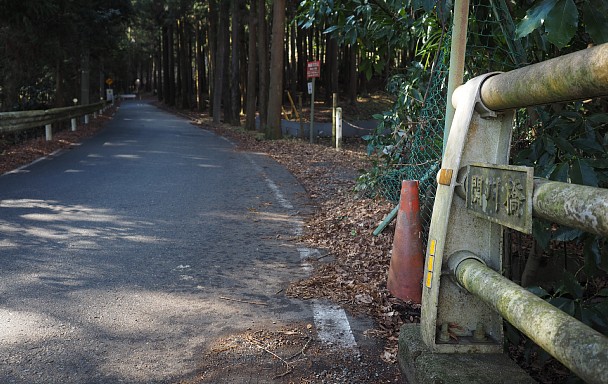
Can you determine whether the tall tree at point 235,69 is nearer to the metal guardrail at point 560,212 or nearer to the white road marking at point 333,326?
the white road marking at point 333,326

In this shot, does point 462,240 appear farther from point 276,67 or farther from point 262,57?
point 262,57

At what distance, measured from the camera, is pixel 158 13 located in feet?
146

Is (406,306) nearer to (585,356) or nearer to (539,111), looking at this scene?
(539,111)

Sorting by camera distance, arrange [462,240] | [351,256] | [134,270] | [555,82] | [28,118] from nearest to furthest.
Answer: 1. [555,82]
2. [462,240]
3. [134,270]
4. [351,256]
5. [28,118]

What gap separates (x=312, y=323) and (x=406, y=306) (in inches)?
31.4

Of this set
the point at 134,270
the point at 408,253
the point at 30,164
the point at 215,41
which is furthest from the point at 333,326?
the point at 215,41

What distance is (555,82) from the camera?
2.03 m

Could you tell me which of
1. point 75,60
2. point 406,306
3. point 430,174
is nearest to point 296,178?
point 430,174

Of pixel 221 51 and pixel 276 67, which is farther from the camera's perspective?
pixel 221 51

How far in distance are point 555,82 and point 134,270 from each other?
406cm

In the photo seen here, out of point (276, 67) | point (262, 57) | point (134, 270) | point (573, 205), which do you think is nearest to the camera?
point (573, 205)

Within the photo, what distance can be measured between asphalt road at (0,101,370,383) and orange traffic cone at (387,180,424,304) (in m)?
0.76

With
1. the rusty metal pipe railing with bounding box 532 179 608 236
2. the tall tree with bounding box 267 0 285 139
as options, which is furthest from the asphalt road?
the tall tree with bounding box 267 0 285 139

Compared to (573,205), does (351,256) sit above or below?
below
